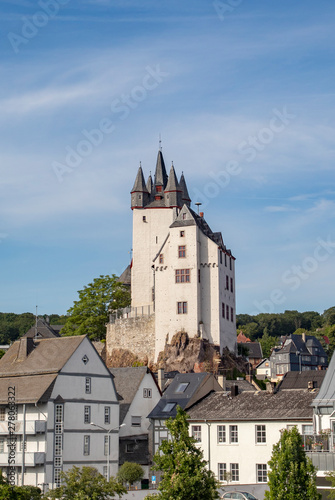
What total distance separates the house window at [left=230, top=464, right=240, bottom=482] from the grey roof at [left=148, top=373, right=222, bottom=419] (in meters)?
7.03

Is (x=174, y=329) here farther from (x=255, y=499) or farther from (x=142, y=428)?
(x=255, y=499)

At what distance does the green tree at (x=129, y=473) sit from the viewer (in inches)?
2359

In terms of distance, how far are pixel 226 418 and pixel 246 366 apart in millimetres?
39232

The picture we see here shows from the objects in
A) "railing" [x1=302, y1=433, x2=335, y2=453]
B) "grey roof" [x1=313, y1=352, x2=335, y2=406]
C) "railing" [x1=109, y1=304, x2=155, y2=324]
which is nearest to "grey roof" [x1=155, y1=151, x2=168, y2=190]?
"railing" [x1=109, y1=304, x2=155, y2=324]

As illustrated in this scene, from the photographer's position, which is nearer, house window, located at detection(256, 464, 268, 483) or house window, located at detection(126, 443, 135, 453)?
house window, located at detection(256, 464, 268, 483)

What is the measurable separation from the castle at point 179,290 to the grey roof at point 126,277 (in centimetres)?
1199

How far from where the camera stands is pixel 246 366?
9606 cm

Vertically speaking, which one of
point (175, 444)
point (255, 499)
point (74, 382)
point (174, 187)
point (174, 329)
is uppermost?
point (174, 187)

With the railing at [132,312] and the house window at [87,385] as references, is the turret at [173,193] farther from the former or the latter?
the house window at [87,385]

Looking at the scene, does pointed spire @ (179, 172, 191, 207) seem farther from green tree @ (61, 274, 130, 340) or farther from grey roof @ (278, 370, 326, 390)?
grey roof @ (278, 370, 326, 390)

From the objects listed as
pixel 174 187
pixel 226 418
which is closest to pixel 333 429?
pixel 226 418

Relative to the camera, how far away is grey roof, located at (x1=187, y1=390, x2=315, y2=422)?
5528 centimetres

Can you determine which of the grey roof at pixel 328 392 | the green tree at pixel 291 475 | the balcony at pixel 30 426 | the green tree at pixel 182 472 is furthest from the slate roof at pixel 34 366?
the green tree at pixel 291 475

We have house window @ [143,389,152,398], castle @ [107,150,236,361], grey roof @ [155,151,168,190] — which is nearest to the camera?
house window @ [143,389,152,398]
